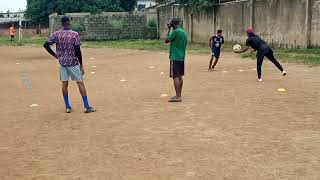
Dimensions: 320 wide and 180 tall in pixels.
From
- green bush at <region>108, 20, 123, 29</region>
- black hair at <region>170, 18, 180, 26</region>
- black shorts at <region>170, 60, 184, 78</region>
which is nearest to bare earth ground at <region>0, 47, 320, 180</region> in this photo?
black shorts at <region>170, 60, 184, 78</region>

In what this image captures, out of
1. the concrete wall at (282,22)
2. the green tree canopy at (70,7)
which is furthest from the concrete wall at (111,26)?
the concrete wall at (282,22)

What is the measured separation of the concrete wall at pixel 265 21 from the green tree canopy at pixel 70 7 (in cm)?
1814

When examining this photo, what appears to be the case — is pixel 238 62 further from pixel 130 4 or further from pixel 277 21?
pixel 130 4

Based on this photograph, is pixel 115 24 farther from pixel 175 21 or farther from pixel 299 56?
pixel 175 21

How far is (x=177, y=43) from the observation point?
9.14 m

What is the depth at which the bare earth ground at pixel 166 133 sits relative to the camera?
4938 millimetres

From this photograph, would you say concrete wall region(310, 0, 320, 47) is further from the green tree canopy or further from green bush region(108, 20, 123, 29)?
the green tree canopy

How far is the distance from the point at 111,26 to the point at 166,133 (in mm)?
32612

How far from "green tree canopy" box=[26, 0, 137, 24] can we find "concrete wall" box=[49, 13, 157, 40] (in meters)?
7.72

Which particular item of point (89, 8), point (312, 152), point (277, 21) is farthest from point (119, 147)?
point (89, 8)

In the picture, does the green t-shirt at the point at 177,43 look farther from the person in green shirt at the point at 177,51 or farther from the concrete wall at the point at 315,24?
the concrete wall at the point at 315,24

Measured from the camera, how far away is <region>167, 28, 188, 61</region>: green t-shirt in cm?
909

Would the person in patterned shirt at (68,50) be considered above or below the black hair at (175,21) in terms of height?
below

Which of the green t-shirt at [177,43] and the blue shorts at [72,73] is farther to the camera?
the green t-shirt at [177,43]
